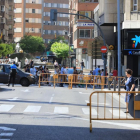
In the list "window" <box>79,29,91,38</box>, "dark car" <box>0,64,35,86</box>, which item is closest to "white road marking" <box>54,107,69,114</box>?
"dark car" <box>0,64,35,86</box>

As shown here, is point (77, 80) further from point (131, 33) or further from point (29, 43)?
point (29, 43)

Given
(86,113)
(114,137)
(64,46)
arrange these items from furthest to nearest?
(64,46) < (86,113) < (114,137)

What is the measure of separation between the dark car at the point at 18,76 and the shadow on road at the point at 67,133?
21.3m

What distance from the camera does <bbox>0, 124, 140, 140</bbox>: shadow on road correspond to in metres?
10.6

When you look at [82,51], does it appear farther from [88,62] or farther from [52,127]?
[52,127]

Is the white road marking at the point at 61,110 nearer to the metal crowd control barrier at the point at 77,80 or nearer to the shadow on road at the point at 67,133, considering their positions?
the shadow on road at the point at 67,133

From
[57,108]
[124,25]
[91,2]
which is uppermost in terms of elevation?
[91,2]

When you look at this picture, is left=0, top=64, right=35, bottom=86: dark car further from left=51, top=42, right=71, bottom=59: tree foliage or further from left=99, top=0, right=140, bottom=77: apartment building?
left=51, top=42, right=71, bottom=59: tree foliage

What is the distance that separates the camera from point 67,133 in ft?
37.0

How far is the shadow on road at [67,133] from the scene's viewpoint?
1060 centimetres

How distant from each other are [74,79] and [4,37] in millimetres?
70174

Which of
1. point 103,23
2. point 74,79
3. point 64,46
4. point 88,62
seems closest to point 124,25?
point 103,23

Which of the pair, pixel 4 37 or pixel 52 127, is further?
pixel 4 37

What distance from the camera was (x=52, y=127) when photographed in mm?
12391
